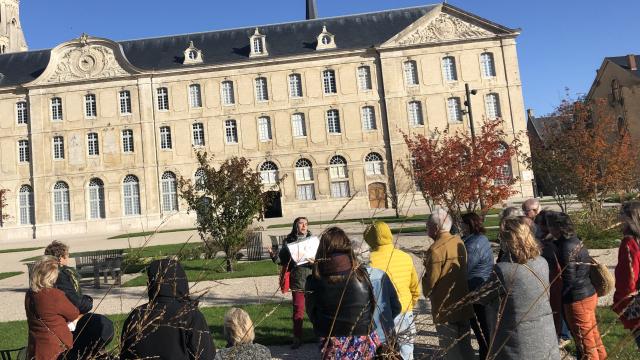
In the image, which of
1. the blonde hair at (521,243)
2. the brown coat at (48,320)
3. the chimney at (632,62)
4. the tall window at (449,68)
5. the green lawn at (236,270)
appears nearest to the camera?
the blonde hair at (521,243)

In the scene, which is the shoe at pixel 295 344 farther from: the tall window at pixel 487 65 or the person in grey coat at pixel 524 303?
the tall window at pixel 487 65

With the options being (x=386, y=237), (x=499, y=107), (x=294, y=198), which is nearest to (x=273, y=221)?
(x=294, y=198)

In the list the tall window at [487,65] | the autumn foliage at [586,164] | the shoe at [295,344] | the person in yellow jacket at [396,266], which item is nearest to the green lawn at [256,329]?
the shoe at [295,344]

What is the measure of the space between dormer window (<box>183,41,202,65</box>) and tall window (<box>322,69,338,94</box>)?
8509 mm

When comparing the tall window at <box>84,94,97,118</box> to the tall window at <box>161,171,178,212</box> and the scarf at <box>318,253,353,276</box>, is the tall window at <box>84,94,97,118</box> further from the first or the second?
the scarf at <box>318,253,353,276</box>

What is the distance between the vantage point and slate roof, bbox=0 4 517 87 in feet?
108

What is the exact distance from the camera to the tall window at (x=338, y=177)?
1234 inches

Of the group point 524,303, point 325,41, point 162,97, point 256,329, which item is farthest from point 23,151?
point 524,303

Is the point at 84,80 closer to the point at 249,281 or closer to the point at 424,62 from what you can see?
the point at 424,62

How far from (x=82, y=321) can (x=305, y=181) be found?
28.2m

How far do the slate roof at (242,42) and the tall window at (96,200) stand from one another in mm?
8505

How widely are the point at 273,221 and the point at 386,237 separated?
80.6 feet

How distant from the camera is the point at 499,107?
30859mm

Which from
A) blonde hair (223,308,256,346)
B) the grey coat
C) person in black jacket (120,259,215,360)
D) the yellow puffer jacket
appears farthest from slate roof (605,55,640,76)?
person in black jacket (120,259,215,360)
